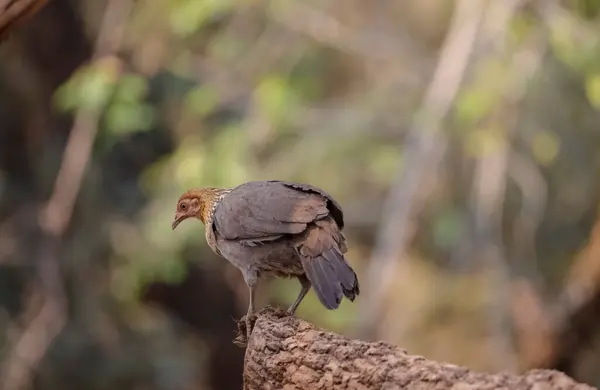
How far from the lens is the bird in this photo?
2451 millimetres

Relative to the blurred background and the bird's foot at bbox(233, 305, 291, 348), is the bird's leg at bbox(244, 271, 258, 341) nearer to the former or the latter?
the bird's foot at bbox(233, 305, 291, 348)

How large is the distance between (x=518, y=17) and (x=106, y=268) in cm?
354

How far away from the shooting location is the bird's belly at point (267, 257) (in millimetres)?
2652

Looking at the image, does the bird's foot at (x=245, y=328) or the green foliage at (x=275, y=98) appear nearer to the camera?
the bird's foot at (x=245, y=328)

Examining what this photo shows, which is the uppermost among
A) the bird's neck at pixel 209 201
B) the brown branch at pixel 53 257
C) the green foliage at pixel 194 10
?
the green foliage at pixel 194 10

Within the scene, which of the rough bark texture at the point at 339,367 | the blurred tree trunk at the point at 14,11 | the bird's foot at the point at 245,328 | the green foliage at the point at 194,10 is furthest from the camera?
the green foliage at the point at 194,10

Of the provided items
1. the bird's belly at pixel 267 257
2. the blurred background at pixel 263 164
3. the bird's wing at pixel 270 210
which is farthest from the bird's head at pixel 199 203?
the blurred background at pixel 263 164

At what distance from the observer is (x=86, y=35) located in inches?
265

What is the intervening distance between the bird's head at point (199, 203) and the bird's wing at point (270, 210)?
142mm

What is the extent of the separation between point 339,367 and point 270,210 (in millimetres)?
640

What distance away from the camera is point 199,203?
3.12 metres

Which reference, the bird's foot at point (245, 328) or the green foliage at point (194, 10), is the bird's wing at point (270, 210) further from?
the green foliage at point (194, 10)

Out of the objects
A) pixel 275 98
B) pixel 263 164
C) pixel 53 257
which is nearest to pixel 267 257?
Answer: pixel 275 98

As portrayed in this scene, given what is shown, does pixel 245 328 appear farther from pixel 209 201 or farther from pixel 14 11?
pixel 14 11
